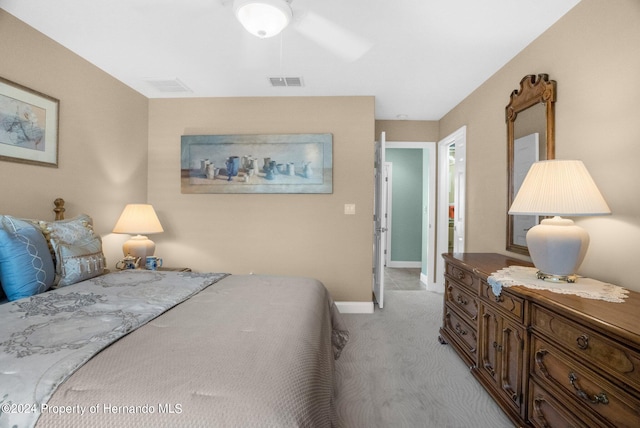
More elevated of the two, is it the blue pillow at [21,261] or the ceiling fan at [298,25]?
the ceiling fan at [298,25]

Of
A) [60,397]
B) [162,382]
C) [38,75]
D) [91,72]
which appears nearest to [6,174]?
[38,75]

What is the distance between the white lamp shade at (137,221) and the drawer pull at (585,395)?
3300mm

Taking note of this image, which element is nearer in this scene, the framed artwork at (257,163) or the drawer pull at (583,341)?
the drawer pull at (583,341)

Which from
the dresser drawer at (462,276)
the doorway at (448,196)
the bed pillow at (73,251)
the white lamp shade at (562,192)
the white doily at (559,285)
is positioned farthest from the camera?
the doorway at (448,196)

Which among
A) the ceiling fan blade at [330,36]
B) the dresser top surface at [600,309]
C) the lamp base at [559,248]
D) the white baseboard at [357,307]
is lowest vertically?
the white baseboard at [357,307]

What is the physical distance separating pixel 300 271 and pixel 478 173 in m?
2.25

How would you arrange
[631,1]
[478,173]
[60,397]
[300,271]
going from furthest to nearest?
[300,271] → [478,173] → [631,1] → [60,397]

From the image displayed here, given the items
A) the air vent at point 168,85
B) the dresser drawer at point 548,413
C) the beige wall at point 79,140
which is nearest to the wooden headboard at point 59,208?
the beige wall at point 79,140

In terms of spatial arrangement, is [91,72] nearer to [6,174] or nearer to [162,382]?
[6,174]

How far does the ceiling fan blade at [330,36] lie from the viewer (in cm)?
214

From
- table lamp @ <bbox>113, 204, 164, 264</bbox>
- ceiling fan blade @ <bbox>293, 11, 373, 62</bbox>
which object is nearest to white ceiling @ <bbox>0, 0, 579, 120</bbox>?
ceiling fan blade @ <bbox>293, 11, 373, 62</bbox>

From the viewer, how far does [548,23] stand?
83.0 inches

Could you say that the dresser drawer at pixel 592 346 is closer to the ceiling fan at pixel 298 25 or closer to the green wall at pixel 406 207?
the ceiling fan at pixel 298 25

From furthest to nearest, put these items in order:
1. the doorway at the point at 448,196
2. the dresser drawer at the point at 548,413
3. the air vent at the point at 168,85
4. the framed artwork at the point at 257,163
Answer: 1. the doorway at the point at 448,196
2. the framed artwork at the point at 257,163
3. the air vent at the point at 168,85
4. the dresser drawer at the point at 548,413
